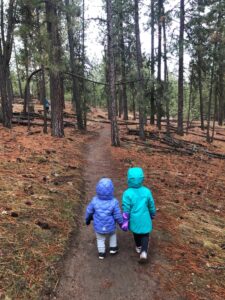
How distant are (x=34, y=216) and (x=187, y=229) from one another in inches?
123

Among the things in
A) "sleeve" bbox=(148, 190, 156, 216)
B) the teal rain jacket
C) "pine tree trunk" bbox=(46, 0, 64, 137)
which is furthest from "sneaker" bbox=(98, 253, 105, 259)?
"pine tree trunk" bbox=(46, 0, 64, 137)

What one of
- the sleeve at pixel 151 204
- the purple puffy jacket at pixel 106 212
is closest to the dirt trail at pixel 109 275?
the purple puffy jacket at pixel 106 212

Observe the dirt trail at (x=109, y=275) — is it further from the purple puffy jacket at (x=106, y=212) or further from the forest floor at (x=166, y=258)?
the purple puffy jacket at (x=106, y=212)

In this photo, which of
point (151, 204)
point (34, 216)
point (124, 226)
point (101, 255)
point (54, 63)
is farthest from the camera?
point (54, 63)

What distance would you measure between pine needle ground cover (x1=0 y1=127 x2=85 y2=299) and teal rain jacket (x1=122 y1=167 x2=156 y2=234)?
1.27m

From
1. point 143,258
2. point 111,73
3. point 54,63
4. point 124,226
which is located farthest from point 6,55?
point 143,258

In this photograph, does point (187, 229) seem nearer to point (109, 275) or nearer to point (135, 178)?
point (135, 178)

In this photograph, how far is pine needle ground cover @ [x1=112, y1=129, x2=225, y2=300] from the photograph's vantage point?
468cm

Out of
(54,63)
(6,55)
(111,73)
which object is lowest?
(111,73)

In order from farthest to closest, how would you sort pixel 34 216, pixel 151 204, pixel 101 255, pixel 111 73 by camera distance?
pixel 111 73
pixel 34 216
pixel 151 204
pixel 101 255

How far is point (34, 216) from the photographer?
5.98 meters

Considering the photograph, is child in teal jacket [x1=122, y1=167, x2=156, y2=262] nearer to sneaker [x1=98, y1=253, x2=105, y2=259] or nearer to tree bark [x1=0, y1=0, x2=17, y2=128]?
sneaker [x1=98, y1=253, x2=105, y2=259]

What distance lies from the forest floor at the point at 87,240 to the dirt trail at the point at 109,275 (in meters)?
0.01

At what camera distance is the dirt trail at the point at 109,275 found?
4324 millimetres
